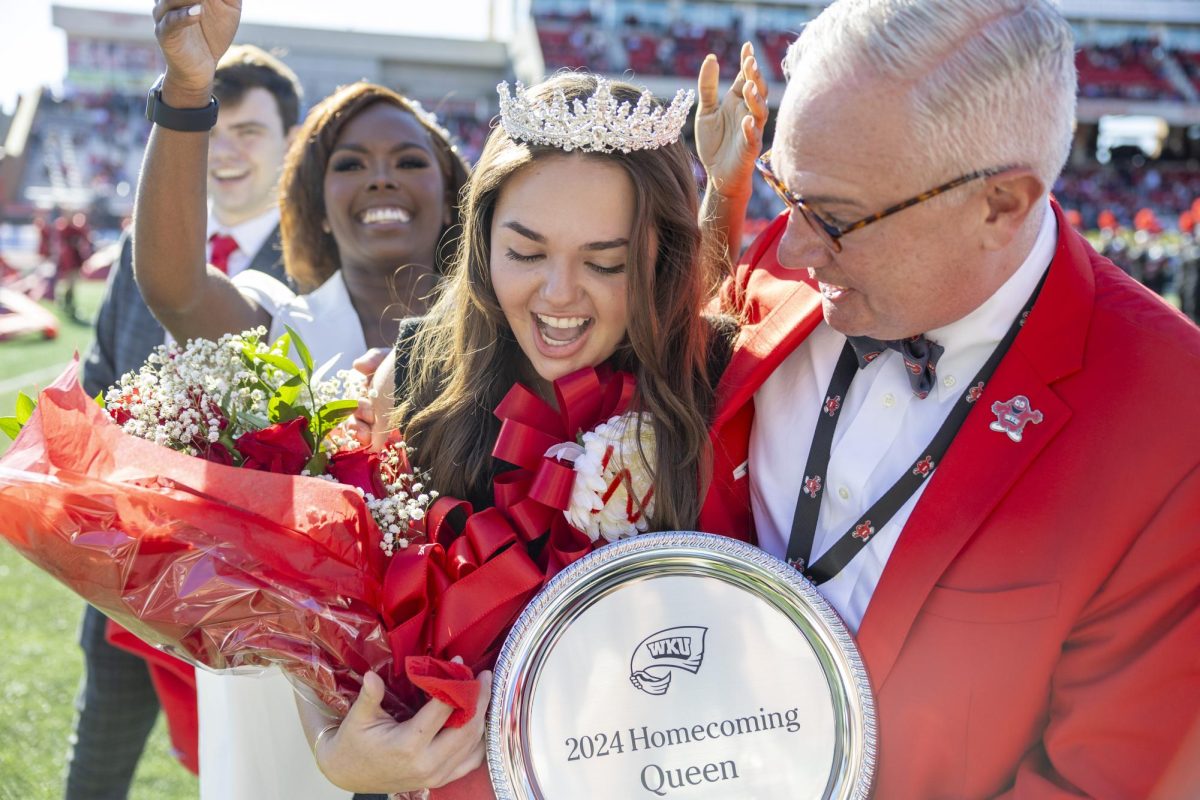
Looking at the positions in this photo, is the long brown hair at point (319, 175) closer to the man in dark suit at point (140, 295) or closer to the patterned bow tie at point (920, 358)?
the man in dark suit at point (140, 295)

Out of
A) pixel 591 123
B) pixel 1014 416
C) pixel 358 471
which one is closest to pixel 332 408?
pixel 358 471

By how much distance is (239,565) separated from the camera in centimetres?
168

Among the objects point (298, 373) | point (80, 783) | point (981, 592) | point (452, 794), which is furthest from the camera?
point (80, 783)

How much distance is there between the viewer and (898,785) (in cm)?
175

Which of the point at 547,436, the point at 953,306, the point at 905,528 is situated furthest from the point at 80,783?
the point at 953,306

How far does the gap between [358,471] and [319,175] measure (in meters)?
1.46

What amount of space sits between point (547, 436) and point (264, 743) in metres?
0.90

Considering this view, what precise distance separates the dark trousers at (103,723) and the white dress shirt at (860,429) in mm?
2171

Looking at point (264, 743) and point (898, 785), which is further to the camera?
point (264, 743)

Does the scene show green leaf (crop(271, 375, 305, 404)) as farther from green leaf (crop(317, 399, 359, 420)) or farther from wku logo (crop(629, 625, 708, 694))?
wku logo (crop(629, 625, 708, 694))

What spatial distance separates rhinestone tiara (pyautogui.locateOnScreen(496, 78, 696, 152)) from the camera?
2.04 meters

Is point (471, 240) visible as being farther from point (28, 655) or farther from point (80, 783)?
point (28, 655)

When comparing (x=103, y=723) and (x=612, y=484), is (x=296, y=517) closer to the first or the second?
(x=612, y=484)

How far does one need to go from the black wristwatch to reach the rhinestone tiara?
623 mm
